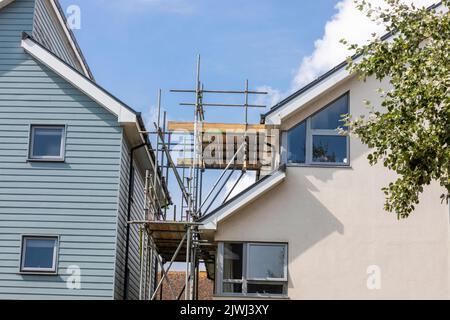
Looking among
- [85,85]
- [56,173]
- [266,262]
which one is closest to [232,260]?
[266,262]

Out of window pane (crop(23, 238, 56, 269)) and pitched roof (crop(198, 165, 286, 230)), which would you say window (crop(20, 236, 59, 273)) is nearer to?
window pane (crop(23, 238, 56, 269))

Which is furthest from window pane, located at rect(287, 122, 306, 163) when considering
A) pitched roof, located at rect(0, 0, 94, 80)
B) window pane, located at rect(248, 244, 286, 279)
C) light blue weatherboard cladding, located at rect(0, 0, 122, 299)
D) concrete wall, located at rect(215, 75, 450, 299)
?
pitched roof, located at rect(0, 0, 94, 80)

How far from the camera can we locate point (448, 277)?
21719mm

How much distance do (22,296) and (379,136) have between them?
383 inches

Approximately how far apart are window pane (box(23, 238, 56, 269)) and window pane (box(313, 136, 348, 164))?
7081mm

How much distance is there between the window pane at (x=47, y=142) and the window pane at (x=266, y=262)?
5620 millimetres

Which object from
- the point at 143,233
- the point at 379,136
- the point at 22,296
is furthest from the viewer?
the point at 143,233

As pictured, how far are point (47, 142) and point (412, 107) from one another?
9.88m

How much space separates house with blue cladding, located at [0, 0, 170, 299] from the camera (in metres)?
21.7

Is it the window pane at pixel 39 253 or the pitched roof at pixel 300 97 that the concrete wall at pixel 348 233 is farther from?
the window pane at pixel 39 253

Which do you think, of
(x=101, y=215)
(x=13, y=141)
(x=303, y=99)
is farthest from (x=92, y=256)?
(x=303, y=99)

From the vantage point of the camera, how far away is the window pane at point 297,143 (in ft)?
74.3
